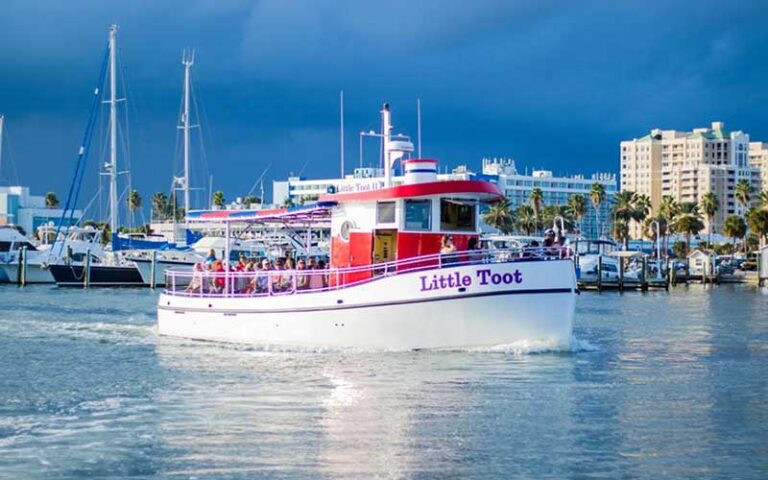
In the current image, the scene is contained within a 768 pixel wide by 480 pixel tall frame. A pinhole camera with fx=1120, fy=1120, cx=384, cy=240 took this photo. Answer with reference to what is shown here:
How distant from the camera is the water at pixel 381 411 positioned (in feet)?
53.6

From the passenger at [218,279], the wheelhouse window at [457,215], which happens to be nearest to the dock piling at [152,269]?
the passenger at [218,279]

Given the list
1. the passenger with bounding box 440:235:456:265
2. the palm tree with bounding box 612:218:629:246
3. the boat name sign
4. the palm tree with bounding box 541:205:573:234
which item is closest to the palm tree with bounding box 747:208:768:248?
the palm tree with bounding box 612:218:629:246

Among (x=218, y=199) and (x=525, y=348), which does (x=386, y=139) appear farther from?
(x=218, y=199)

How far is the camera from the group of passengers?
1175 inches

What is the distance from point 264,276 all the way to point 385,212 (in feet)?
14.2

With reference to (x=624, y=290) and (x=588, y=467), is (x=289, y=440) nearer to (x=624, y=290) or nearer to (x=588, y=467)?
(x=588, y=467)

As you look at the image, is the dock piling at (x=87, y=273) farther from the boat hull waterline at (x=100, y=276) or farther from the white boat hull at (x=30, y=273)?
the white boat hull at (x=30, y=273)

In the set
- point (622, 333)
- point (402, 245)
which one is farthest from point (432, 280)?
point (622, 333)

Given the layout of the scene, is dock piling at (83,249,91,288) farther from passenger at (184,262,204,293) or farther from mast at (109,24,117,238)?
passenger at (184,262,204,293)

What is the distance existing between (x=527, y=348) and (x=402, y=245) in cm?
424

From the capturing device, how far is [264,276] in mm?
31547

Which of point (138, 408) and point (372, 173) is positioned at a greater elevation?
point (372, 173)

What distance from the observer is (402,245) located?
2909cm

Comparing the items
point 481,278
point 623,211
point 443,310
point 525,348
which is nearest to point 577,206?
point 623,211
